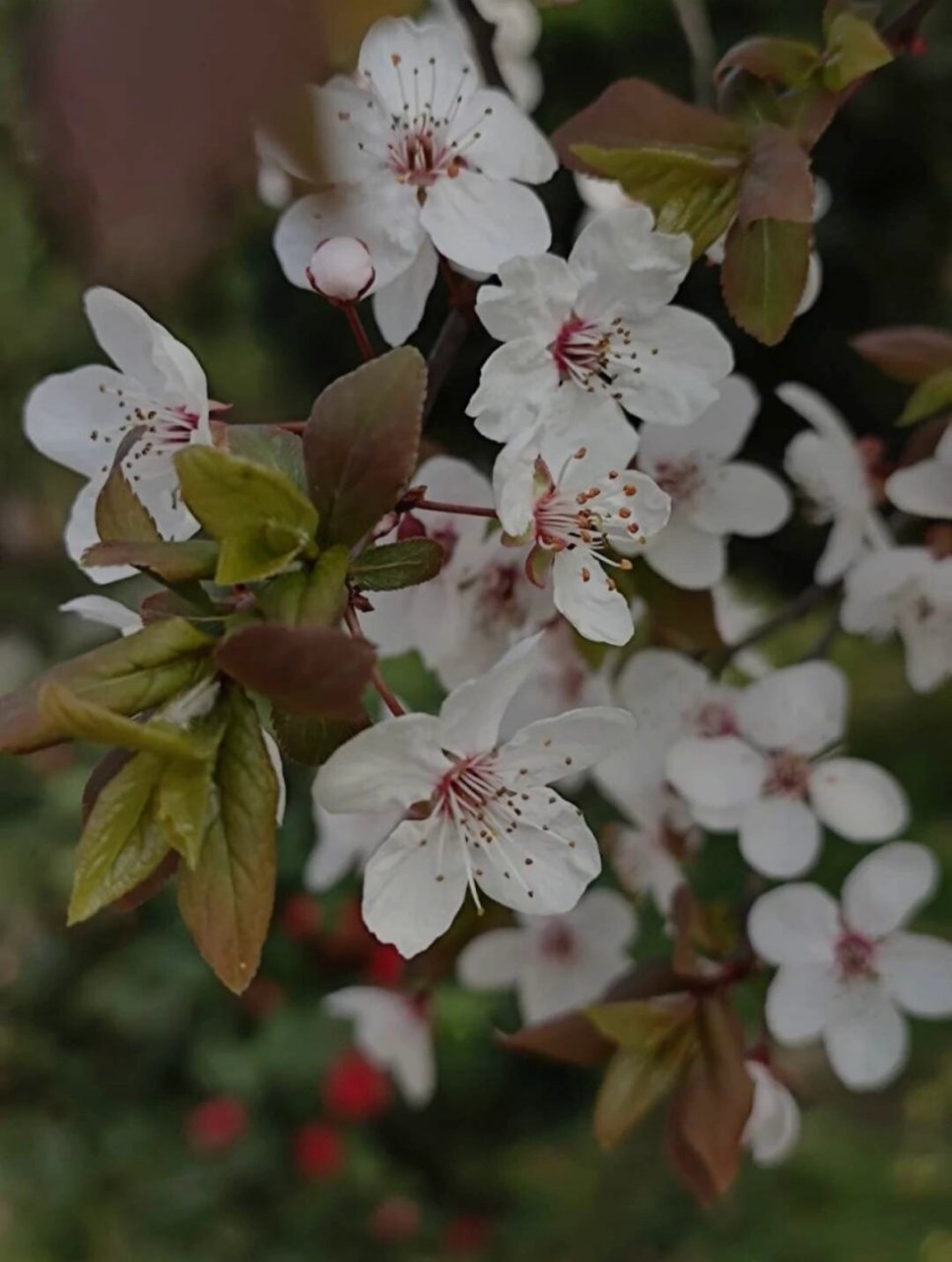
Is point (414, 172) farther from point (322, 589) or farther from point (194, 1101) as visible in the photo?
point (194, 1101)

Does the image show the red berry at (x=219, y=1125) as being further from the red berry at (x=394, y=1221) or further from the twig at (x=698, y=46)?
the twig at (x=698, y=46)

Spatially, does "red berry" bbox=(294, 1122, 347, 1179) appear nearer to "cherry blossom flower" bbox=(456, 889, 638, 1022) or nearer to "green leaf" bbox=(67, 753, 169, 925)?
"cherry blossom flower" bbox=(456, 889, 638, 1022)

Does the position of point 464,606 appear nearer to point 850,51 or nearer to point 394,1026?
point 850,51

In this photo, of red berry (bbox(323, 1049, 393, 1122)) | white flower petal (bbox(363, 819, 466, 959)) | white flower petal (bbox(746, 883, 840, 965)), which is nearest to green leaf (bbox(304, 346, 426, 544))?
white flower petal (bbox(363, 819, 466, 959))

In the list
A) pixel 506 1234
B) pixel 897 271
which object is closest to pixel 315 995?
pixel 506 1234

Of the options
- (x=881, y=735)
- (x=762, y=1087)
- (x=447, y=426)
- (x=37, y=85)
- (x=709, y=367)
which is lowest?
(x=881, y=735)

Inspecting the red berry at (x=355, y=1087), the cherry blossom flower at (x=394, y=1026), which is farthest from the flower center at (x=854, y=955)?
the red berry at (x=355, y=1087)
